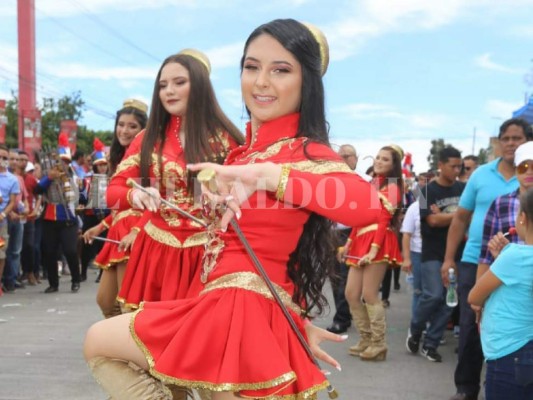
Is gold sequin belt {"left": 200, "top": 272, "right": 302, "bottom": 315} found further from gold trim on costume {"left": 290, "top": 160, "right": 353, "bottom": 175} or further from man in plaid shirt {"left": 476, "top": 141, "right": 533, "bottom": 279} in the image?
man in plaid shirt {"left": 476, "top": 141, "right": 533, "bottom": 279}

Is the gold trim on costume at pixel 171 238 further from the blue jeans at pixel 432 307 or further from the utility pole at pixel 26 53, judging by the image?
the utility pole at pixel 26 53

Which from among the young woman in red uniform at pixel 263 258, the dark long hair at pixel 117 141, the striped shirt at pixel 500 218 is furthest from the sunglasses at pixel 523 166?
the dark long hair at pixel 117 141

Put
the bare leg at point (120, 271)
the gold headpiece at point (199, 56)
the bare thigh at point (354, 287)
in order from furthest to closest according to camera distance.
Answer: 1. the bare thigh at point (354, 287)
2. the bare leg at point (120, 271)
3. the gold headpiece at point (199, 56)

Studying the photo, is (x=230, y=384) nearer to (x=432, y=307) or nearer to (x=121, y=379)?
(x=121, y=379)

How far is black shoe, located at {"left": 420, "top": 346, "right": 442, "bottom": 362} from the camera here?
20.5 ft

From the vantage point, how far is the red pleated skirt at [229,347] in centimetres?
194

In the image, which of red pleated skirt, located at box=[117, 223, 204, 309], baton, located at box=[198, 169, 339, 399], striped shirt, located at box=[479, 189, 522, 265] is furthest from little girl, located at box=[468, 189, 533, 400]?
baton, located at box=[198, 169, 339, 399]

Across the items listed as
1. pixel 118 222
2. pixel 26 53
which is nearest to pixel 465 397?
pixel 118 222

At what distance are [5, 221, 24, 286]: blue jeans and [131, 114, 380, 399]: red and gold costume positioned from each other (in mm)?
8519

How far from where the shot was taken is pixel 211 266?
2168mm

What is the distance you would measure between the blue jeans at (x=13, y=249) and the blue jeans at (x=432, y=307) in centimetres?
621

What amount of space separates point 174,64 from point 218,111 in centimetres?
35

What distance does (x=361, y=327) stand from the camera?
639 cm

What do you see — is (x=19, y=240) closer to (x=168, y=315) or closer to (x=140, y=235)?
(x=140, y=235)
